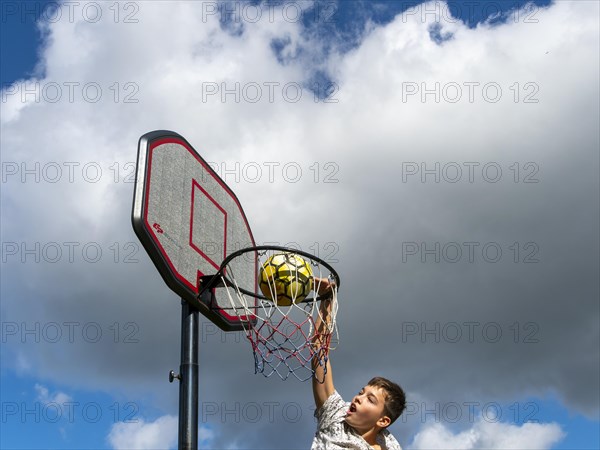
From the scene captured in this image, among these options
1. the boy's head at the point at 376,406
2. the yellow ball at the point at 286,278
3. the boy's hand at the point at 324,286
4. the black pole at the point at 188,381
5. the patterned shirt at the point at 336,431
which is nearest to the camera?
the patterned shirt at the point at 336,431

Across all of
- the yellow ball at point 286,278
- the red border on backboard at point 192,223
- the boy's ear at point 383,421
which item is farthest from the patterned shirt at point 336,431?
the red border on backboard at point 192,223

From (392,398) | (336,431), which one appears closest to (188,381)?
(336,431)

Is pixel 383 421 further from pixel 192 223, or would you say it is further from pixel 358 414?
pixel 192 223

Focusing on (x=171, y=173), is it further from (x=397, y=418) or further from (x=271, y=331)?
(x=397, y=418)

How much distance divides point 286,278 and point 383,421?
238 cm

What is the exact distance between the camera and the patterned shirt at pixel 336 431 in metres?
3.74

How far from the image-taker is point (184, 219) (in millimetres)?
6789

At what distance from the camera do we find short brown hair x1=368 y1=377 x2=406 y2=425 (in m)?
3.90

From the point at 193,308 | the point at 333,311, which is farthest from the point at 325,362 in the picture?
the point at 193,308

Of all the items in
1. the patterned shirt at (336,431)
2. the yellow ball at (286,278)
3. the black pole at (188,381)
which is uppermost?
the yellow ball at (286,278)

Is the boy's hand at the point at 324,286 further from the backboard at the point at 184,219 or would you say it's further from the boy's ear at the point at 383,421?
the boy's ear at the point at 383,421

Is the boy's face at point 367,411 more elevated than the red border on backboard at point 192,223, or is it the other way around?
the red border on backboard at point 192,223

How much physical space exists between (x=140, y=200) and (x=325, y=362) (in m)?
2.63

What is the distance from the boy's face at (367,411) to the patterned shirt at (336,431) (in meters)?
0.04
